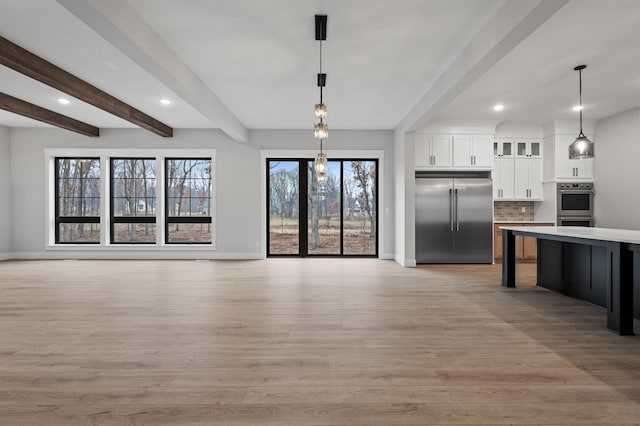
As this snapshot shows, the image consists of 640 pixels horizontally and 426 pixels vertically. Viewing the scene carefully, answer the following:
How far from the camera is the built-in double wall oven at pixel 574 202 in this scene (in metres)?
6.79

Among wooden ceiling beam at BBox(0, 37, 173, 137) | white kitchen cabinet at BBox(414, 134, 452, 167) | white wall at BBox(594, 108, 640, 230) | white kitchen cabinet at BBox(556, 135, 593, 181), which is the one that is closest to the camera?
wooden ceiling beam at BBox(0, 37, 173, 137)

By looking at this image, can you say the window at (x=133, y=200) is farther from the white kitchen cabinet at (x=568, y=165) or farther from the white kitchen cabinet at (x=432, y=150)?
the white kitchen cabinet at (x=568, y=165)

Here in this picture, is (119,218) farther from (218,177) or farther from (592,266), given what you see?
(592,266)

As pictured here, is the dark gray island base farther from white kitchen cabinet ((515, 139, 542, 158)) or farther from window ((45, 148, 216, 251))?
window ((45, 148, 216, 251))

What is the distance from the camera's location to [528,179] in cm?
707

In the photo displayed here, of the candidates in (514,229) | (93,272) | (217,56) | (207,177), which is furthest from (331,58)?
(93,272)

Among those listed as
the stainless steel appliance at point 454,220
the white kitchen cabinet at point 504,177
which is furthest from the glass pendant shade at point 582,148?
the white kitchen cabinet at point 504,177

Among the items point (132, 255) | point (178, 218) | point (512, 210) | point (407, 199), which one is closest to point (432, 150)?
point (407, 199)

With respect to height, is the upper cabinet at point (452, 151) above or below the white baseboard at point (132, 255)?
above

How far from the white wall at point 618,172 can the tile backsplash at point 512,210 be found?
1.15 metres

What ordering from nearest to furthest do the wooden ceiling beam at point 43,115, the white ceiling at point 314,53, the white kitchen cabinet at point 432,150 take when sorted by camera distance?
the white ceiling at point 314,53
the wooden ceiling beam at point 43,115
the white kitchen cabinet at point 432,150

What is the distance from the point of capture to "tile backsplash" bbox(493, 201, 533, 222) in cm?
732

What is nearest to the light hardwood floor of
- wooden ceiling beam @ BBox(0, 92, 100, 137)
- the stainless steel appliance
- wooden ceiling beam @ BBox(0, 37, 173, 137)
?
the stainless steel appliance

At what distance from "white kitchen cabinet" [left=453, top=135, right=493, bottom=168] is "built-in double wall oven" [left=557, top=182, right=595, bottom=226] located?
1.54 meters
